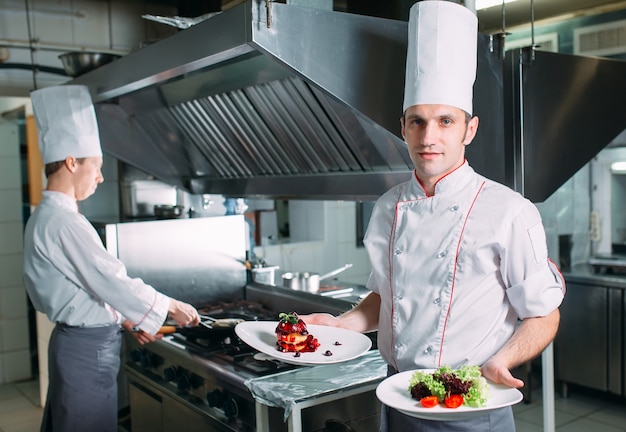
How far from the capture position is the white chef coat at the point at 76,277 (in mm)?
2652

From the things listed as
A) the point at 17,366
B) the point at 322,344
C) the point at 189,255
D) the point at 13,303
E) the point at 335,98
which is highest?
the point at 335,98

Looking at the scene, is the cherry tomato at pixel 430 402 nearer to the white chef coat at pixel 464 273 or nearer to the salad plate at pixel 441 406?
the salad plate at pixel 441 406

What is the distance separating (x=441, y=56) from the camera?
174 cm

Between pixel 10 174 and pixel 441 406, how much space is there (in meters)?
4.81

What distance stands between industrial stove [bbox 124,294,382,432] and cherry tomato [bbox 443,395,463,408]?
0.77 m

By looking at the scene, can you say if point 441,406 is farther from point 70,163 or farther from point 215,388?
point 70,163

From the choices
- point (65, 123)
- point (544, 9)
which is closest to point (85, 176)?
point (65, 123)

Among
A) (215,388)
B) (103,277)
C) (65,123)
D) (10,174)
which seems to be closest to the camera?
(215,388)

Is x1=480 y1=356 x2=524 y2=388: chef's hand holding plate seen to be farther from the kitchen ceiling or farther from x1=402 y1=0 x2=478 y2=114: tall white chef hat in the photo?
the kitchen ceiling

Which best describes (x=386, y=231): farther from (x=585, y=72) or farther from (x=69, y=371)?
(x=69, y=371)

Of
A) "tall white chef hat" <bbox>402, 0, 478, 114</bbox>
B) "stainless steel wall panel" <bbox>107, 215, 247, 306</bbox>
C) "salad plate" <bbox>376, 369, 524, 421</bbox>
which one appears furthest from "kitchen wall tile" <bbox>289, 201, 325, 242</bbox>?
"salad plate" <bbox>376, 369, 524, 421</bbox>

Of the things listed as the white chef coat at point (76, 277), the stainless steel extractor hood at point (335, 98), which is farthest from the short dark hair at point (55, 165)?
the stainless steel extractor hood at point (335, 98)

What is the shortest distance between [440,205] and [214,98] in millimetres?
1771

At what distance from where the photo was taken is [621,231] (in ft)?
16.2
